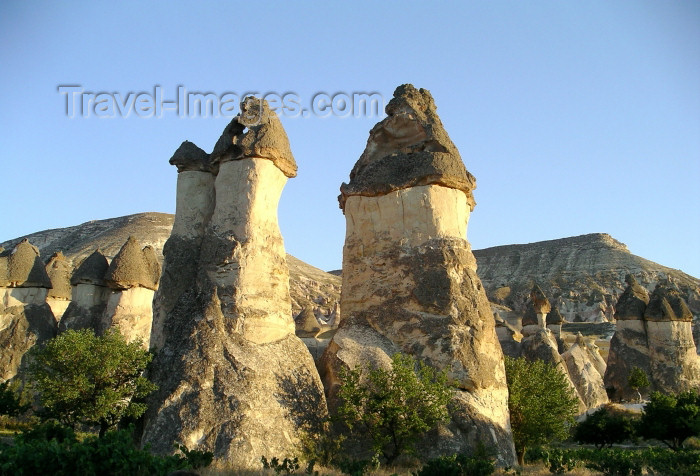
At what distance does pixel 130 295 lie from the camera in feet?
73.8

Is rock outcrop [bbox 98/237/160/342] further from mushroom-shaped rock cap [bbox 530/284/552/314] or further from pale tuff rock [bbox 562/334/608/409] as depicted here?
mushroom-shaped rock cap [bbox 530/284/552/314]

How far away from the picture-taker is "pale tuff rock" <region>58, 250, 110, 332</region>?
75.4 ft

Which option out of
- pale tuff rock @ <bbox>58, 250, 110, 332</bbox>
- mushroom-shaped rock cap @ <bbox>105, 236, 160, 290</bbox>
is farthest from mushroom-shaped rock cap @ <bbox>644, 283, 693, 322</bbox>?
pale tuff rock @ <bbox>58, 250, 110, 332</bbox>

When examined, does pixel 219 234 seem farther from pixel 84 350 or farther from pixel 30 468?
pixel 30 468

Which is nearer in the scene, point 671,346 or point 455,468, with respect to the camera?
point 455,468

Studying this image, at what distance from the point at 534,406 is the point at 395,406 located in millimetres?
5549

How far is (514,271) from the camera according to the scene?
105625 millimetres

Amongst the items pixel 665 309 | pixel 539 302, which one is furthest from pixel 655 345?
pixel 539 302

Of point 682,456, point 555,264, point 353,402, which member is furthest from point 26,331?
point 555,264

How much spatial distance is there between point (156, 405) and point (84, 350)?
218cm

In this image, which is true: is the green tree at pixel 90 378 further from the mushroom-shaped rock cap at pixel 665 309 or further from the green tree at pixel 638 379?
the mushroom-shaped rock cap at pixel 665 309

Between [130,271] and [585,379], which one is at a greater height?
[130,271]

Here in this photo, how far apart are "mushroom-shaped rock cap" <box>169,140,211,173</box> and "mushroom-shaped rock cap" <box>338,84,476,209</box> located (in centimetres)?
411

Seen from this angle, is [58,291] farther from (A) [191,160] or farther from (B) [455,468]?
(B) [455,468]
